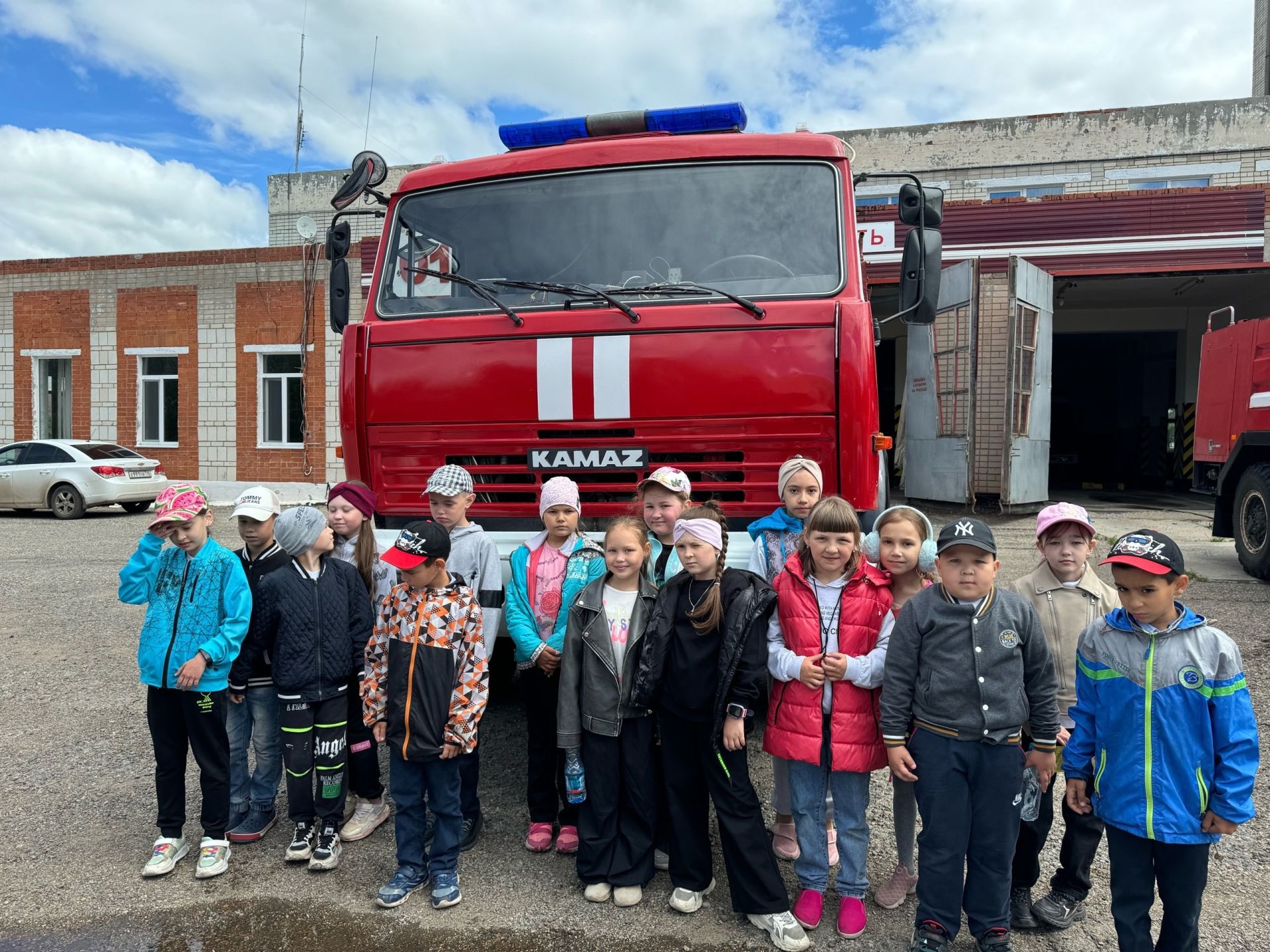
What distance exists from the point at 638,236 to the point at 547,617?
1.83 meters

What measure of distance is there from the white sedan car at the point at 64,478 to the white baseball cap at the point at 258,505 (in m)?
12.4

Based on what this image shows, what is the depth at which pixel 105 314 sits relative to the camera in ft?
58.5

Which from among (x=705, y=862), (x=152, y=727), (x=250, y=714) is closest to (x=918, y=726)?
(x=705, y=862)

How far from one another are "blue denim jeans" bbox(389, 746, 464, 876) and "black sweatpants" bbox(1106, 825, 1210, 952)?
2034 mm

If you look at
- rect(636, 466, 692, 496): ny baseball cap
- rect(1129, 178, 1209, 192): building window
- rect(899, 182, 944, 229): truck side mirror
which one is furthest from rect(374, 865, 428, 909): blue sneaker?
rect(1129, 178, 1209, 192): building window

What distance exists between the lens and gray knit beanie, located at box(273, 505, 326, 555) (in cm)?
327

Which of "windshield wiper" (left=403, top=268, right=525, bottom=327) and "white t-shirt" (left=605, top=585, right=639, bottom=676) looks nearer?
"white t-shirt" (left=605, top=585, right=639, bottom=676)

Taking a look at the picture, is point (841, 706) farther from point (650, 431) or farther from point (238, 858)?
point (238, 858)

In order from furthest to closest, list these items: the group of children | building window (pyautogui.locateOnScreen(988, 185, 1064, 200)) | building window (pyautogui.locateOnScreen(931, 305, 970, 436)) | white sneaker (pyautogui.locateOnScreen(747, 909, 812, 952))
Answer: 1. building window (pyautogui.locateOnScreen(988, 185, 1064, 200))
2. building window (pyautogui.locateOnScreen(931, 305, 970, 436))
3. white sneaker (pyautogui.locateOnScreen(747, 909, 812, 952))
4. the group of children

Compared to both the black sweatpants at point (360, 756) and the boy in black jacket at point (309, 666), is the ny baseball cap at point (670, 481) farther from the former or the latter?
the black sweatpants at point (360, 756)

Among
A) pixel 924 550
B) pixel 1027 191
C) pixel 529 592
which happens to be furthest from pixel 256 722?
pixel 1027 191

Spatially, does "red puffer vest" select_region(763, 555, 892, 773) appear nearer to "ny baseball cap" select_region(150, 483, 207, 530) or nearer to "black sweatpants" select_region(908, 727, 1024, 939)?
"black sweatpants" select_region(908, 727, 1024, 939)

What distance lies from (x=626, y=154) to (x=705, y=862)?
10.2 feet

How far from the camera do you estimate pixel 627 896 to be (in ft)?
9.71
